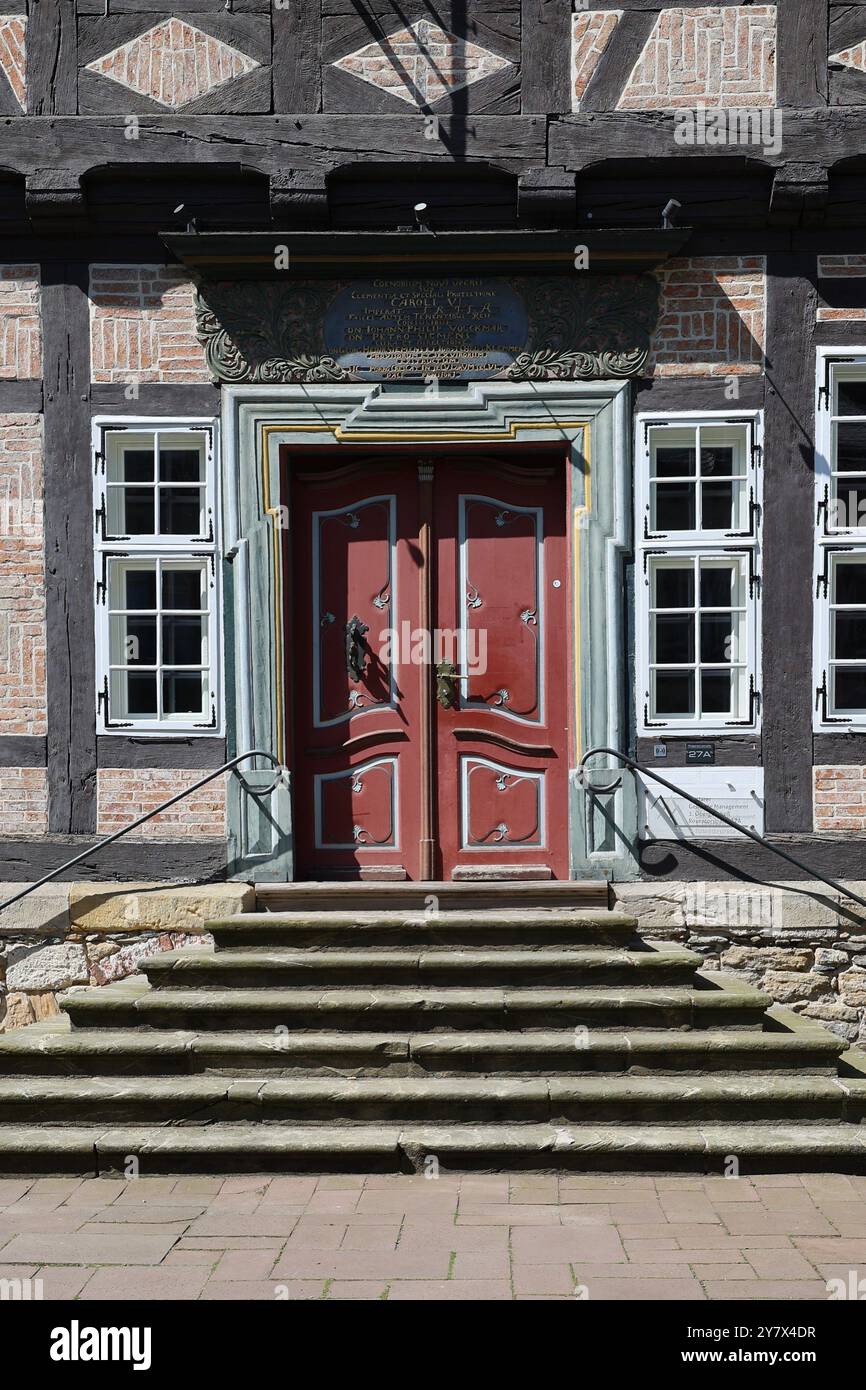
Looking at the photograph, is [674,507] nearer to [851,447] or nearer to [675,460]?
[675,460]

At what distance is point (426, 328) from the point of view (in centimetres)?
670

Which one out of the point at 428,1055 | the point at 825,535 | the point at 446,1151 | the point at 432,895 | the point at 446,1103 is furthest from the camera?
the point at 825,535

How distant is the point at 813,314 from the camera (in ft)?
21.8

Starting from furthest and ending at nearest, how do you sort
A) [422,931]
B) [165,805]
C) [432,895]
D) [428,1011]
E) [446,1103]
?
[432,895] → [165,805] → [422,931] → [428,1011] → [446,1103]

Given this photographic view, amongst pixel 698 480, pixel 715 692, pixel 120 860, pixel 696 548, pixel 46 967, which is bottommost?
pixel 46 967

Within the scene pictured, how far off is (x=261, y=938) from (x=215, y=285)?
3.42 metres

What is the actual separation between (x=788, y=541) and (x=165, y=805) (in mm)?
3517

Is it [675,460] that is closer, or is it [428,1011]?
[428,1011]

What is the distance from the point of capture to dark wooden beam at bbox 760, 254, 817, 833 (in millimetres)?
6652

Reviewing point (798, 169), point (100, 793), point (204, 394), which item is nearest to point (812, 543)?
point (798, 169)

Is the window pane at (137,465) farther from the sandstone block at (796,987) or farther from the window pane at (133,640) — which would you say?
the sandstone block at (796,987)

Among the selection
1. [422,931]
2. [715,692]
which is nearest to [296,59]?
[715,692]
